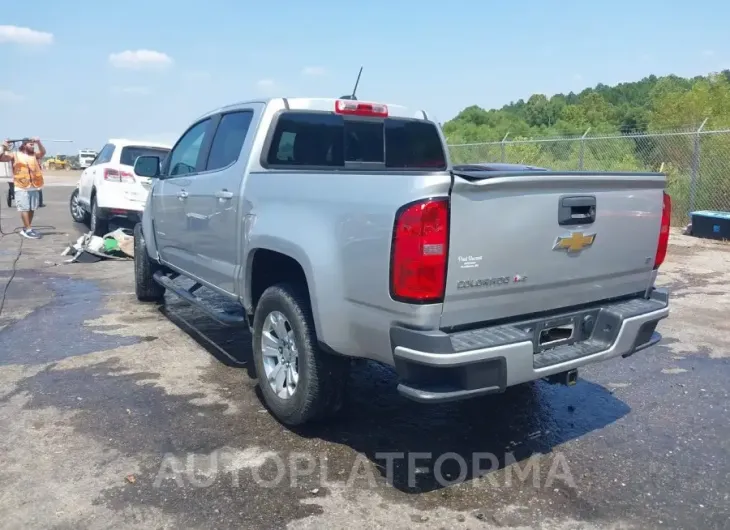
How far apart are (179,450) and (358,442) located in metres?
1.03

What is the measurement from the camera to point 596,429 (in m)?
4.12

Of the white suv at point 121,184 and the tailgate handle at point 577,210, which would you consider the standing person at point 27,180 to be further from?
the tailgate handle at point 577,210

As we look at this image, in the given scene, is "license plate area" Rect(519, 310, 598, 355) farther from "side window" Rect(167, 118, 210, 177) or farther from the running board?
"side window" Rect(167, 118, 210, 177)

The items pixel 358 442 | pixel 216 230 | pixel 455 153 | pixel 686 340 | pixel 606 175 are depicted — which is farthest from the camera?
pixel 455 153

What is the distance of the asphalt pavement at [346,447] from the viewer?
123 inches

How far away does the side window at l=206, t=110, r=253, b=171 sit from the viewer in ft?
15.5

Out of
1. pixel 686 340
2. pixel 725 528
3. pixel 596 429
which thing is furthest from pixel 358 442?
pixel 686 340

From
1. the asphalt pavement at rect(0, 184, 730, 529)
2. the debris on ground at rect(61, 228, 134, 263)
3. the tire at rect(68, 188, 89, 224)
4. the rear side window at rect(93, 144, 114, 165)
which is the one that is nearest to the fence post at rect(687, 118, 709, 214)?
the asphalt pavement at rect(0, 184, 730, 529)

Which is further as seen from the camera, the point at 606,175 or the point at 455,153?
the point at 455,153

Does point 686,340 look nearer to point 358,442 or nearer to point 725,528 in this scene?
point 725,528

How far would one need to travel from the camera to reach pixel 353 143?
16.6ft

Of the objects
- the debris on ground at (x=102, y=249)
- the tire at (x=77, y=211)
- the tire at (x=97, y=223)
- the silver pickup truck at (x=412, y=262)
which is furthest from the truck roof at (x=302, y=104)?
the tire at (x=77, y=211)

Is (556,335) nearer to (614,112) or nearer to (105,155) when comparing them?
(105,155)

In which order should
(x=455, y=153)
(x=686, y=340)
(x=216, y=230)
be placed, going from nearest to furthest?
1. (x=216, y=230)
2. (x=686, y=340)
3. (x=455, y=153)
